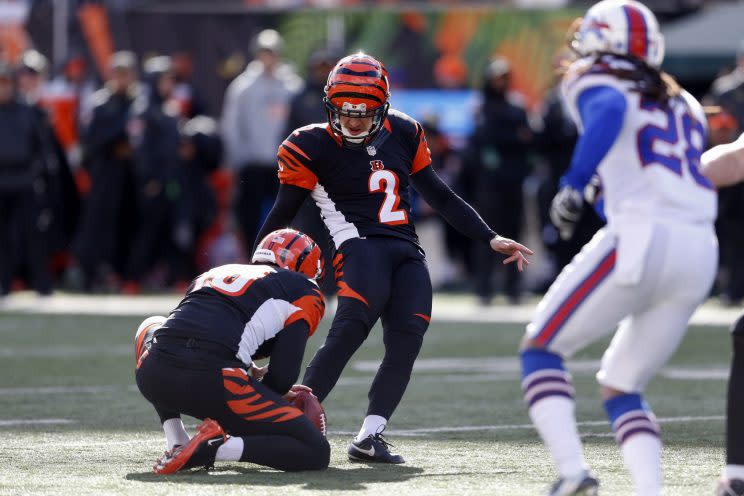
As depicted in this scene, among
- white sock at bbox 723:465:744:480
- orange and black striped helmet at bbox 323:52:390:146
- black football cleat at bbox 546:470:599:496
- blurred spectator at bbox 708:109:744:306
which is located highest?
orange and black striped helmet at bbox 323:52:390:146

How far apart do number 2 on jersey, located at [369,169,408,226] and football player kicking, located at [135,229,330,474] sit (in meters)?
0.72

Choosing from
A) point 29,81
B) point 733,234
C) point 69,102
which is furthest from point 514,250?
point 69,102

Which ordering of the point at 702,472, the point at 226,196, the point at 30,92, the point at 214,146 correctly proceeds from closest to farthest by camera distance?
the point at 702,472 < the point at 30,92 < the point at 214,146 < the point at 226,196

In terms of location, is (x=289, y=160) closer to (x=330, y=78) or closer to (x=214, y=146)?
(x=330, y=78)

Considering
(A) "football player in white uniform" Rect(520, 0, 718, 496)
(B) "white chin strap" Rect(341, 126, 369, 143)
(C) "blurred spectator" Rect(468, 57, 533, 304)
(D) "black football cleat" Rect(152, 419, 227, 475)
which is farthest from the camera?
(C) "blurred spectator" Rect(468, 57, 533, 304)

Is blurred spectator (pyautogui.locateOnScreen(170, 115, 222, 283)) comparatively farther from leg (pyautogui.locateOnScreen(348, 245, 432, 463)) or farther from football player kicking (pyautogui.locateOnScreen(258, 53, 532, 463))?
leg (pyautogui.locateOnScreen(348, 245, 432, 463))

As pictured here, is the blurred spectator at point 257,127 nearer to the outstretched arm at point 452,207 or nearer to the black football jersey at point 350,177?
the outstretched arm at point 452,207

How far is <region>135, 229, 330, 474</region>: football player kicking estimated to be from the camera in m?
6.41

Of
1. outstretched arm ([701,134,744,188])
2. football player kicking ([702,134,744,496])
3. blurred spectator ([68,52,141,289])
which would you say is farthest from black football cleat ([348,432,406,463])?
blurred spectator ([68,52,141,289])

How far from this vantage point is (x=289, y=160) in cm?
730

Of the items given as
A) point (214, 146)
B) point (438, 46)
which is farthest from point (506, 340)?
point (438, 46)

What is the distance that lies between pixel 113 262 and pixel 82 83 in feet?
7.92

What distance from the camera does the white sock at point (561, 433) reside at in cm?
527

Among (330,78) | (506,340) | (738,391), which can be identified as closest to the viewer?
(738,391)
